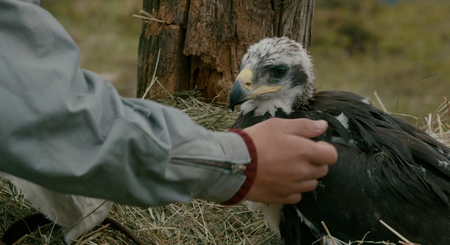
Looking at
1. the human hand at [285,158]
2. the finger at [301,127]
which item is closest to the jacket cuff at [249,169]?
the human hand at [285,158]

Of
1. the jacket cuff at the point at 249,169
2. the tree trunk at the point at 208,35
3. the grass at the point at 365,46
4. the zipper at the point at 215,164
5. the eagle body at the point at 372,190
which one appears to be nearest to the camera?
the zipper at the point at 215,164

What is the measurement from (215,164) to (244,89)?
117 cm

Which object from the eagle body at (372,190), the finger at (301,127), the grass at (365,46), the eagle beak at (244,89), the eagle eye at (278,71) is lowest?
the grass at (365,46)

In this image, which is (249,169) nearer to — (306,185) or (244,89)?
(306,185)

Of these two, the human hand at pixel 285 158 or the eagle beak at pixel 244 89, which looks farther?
the eagle beak at pixel 244 89

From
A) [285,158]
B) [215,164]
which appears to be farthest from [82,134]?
[285,158]

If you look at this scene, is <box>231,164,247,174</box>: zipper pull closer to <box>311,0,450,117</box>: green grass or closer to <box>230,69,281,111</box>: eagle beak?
<box>230,69,281,111</box>: eagle beak

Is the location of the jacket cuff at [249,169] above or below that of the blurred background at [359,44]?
above

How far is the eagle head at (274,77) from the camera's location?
324 centimetres

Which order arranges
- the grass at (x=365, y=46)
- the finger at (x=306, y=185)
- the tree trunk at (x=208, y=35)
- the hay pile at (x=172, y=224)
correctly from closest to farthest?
the finger at (x=306, y=185)
the hay pile at (x=172, y=224)
the tree trunk at (x=208, y=35)
the grass at (x=365, y=46)

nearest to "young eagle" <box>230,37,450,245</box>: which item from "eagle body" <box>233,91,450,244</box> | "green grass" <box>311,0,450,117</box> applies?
"eagle body" <box>233,91,450,244</box>

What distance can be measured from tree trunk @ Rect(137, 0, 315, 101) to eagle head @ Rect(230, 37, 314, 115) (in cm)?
60

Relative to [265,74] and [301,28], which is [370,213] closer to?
[265,74]

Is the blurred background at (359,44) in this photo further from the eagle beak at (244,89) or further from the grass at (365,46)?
the eagle beak at (244,89)
